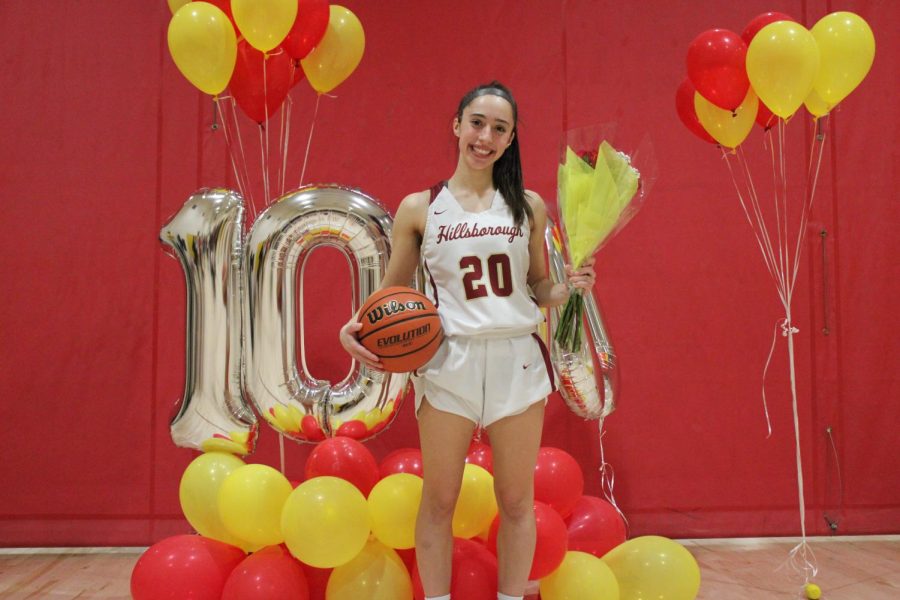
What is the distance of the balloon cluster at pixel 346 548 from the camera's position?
6.66ft

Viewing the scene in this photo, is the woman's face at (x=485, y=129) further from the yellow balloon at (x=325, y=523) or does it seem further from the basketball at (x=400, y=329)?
the yellow balloon at (x=325, y=523)

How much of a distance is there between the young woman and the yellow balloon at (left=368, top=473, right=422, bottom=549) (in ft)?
0.54

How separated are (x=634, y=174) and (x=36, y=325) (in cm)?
288

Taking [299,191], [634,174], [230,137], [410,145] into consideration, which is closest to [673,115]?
[410,145]

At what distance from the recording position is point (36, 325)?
3373 mm

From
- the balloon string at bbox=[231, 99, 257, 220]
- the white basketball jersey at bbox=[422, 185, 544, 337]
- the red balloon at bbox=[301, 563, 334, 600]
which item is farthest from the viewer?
the balloon string at bbox=[231, 99, 257, 220]

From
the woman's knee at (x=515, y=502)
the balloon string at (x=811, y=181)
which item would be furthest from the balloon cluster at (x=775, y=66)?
the woman's knee at (x=515, y=502)

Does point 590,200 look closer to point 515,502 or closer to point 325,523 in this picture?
point 515,502

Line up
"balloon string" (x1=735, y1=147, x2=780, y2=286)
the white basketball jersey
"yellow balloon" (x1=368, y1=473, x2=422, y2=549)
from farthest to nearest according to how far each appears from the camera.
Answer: "balloon string" (x1=735, y1=147, x2=780, y2=286) → "yellow balloon" (x1=368, y1=473, x2=422, y2=549) → the white basketball jersey

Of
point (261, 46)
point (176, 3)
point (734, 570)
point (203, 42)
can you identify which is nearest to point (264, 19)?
point (261, 46)

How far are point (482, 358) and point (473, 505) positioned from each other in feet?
1.83

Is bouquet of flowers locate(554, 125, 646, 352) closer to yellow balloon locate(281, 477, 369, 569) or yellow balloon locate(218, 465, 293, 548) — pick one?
yellow balloon locate(281, 477, 369, 569)

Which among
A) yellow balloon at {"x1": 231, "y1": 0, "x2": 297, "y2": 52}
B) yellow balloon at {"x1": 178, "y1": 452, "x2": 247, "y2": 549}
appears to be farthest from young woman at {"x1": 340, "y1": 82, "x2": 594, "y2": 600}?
yellow balloon at {"x1": 231, "y1": 0, "x2": 297, "y2": 52}

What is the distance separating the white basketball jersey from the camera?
1872mm
